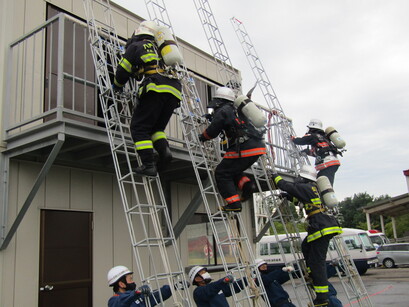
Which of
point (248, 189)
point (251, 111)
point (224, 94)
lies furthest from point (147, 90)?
point (248, 189)

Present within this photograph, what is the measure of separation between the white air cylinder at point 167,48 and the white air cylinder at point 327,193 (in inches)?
126

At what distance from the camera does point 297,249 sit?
6824mm

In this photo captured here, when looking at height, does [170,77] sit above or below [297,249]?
above

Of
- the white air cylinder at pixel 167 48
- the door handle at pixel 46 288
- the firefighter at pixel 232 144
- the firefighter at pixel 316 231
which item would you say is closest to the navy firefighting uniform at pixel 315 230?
the firefighter at pixel 316 231

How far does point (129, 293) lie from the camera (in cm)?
485

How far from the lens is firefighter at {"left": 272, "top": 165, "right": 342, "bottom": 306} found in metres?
6.18

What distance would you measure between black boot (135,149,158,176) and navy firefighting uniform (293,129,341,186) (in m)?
4.27

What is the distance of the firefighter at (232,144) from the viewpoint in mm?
5855

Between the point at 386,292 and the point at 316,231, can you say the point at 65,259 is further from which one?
the point at 386,292

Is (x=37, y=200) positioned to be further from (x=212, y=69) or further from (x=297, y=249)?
(x=212, y=69)

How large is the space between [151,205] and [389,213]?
32276 millimetres

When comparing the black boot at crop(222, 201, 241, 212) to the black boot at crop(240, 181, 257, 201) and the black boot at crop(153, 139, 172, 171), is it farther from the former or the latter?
the black boot at crop(153, 139, 172, 171)

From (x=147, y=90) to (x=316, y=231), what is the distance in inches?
133

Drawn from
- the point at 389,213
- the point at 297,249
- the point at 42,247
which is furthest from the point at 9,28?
the point at 389,213
